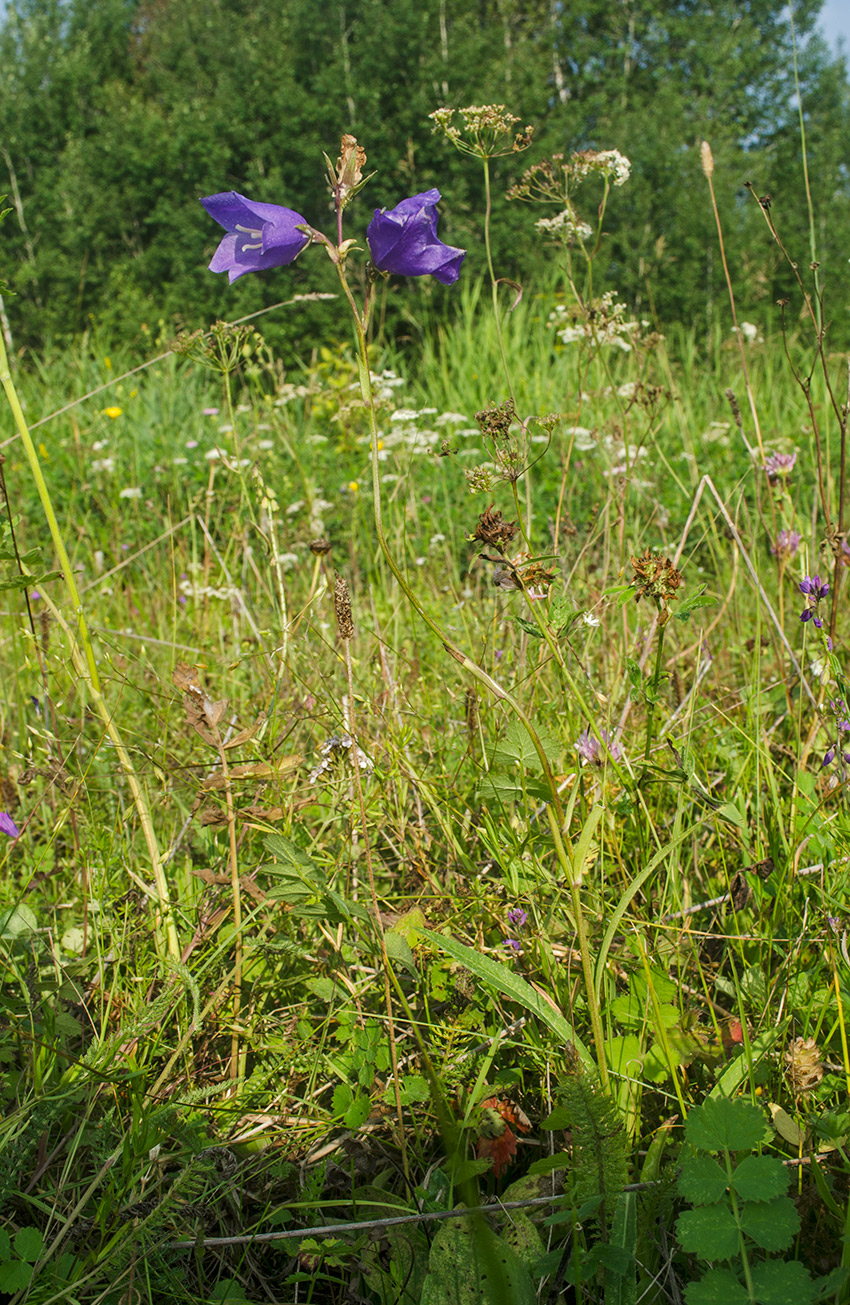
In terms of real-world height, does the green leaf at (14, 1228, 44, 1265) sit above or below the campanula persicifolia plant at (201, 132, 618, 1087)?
below

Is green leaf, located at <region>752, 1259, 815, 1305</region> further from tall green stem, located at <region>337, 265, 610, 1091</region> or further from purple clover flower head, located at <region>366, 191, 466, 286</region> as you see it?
purple clover flower head, located at <region>366, 191, 466, 286</region>

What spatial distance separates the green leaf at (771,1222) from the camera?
28.7 inches

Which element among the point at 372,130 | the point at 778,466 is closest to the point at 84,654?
the point at 778,466

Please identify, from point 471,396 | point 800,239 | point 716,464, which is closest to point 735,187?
point 800,239

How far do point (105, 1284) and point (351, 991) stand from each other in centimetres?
42

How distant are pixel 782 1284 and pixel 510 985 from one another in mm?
339

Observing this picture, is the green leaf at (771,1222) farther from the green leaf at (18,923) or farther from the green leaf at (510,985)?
the green leaf at (18,923)

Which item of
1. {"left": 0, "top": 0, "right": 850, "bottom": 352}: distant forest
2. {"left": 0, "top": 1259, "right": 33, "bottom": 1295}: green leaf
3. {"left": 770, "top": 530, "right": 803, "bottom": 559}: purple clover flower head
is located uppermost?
{"left": 0, "top": 0, "right": 850, "bottom": 352}: distant forest

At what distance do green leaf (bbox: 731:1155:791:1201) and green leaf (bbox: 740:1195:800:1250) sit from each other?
0.01 m

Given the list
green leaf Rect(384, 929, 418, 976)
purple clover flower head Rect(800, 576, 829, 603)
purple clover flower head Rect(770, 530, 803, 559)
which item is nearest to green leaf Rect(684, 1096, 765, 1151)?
green leaf Rect(384, 929, 418, 976)

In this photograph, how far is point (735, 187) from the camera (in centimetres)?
1777

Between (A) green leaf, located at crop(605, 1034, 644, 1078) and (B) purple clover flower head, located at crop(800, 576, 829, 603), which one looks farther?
(B) purple clover flower head, located at crop(800, 576, 829, 603)

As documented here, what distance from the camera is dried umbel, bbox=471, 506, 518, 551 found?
90 centimetres

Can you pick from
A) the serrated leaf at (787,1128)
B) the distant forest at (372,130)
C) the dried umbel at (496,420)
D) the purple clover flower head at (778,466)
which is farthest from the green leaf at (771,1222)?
the distant forest at (372,130)
